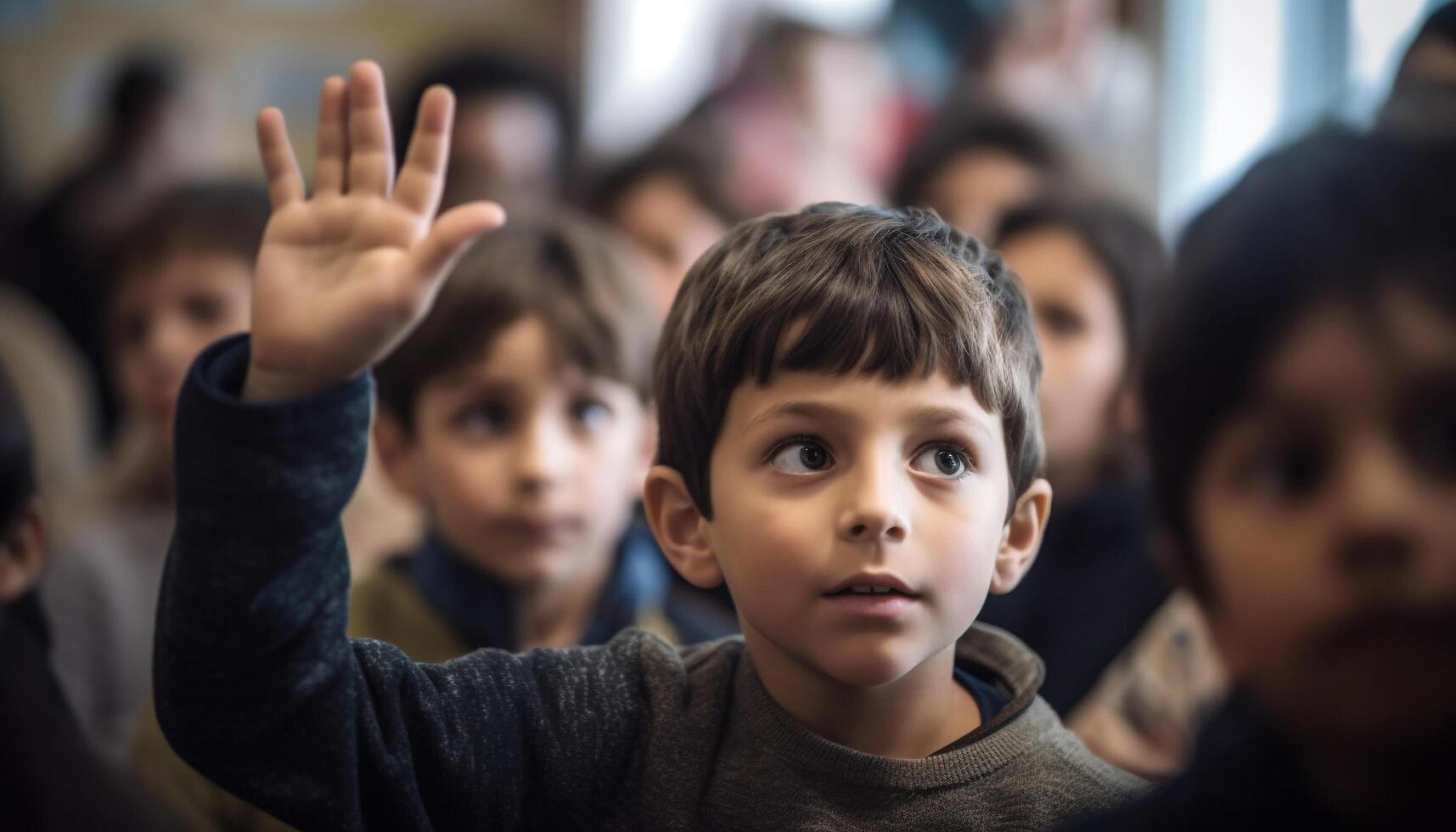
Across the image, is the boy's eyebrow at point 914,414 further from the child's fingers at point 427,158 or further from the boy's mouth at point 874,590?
the child's fingers at point 427,158

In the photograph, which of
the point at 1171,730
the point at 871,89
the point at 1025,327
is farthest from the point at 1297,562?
the point at 871,89

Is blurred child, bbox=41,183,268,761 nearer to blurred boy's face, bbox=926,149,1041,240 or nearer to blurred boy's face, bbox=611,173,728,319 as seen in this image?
blurred boy's face, bbox=611,173,728,319

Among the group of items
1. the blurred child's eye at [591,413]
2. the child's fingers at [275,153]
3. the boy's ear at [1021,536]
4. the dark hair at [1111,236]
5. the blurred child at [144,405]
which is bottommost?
the blurred child at [144,405]

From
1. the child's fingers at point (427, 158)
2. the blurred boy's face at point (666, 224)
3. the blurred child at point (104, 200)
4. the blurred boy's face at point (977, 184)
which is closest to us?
the child's fingers at point (427, 158)

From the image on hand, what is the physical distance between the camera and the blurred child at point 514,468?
4.46ft

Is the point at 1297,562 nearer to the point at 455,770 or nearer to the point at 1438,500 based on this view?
the point at 1438,500

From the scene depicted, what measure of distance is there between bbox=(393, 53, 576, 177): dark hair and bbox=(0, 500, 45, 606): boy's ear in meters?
1.64

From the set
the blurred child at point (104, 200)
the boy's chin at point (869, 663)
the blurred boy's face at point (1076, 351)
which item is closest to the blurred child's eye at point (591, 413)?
the blurred boy's face at point (1076, 351)

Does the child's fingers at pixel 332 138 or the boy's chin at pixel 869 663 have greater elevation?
the child's fingers at pixel 332 138

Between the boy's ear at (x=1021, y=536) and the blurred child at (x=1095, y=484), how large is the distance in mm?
277

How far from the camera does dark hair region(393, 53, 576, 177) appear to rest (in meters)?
2.80

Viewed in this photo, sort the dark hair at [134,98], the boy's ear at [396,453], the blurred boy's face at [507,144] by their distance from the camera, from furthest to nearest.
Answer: the dark hair at [134,98], the blurred boy's face at [507,144], the boy's ear at [396,453]

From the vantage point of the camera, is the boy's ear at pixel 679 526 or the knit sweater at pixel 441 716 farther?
the boy's ear at pixel 679 526

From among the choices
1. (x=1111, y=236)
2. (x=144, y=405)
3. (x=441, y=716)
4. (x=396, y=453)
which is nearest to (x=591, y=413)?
(x=396, y=453)
